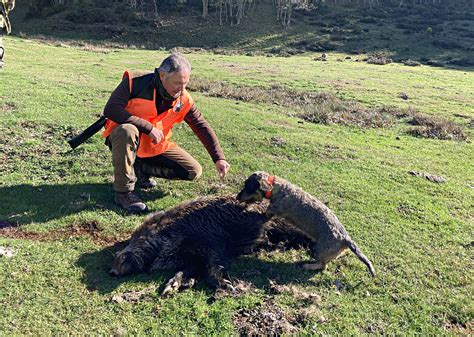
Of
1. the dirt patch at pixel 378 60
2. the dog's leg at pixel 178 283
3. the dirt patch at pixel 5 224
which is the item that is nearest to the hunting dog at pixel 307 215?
the dog's leg at pixel 178 283

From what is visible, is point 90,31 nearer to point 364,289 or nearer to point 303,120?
point 303,120

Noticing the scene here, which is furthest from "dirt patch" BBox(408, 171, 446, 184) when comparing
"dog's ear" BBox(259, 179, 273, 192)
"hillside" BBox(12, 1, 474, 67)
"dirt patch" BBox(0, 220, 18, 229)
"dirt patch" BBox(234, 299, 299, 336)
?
"hillside" BBox(12, 1, 474, 67)

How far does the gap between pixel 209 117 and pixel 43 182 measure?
578 cm

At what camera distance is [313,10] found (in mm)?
70688

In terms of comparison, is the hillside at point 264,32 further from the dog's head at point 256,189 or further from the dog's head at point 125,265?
the dog's head at point 125,265

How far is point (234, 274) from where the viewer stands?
5.53 metres

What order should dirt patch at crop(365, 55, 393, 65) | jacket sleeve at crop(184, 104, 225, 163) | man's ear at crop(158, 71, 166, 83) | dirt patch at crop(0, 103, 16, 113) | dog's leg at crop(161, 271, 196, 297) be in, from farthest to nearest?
1. dirt patch at crop(365, 55, 393, 65)
2. dirt patch at crop(0, 103, 16, 113)
3. jacket sleeve at crop(184, 104, 225, 163)
4. man's ear at crop(158, 71, 166, 83)
5. dog's leg at crop(161, 271, 196, 297)

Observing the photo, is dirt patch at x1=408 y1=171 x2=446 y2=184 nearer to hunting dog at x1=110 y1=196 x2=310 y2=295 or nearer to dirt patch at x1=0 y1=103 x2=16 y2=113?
hunting dog at x1=110 y1=196 x2=310 y2=295

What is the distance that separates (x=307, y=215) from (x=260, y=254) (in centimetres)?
82

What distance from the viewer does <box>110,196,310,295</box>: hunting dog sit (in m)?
5.33

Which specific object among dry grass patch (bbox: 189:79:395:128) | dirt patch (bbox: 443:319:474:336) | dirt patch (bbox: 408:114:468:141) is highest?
dirt patch (bbox: 443:319:474:336)

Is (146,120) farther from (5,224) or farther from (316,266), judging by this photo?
(316,266)

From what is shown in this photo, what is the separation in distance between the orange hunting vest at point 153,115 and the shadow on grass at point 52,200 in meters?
0.80

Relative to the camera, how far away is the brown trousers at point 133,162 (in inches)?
263
